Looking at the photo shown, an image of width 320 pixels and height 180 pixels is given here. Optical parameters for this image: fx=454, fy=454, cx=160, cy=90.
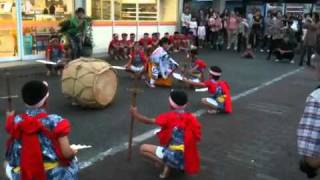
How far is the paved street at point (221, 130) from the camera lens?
5.26m

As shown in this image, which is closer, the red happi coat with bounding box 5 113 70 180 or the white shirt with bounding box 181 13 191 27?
the red happi coat with bounding box 5 113 70 180

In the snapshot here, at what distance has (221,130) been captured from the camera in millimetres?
6977

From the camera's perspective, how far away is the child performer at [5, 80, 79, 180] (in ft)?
11.4

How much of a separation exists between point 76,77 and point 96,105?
1.94 feet

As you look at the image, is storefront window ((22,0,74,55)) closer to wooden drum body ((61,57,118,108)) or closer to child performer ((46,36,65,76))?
child performer ((46,36,65,76))

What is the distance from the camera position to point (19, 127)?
349 cm

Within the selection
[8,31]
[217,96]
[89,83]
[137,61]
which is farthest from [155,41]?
[89,83]

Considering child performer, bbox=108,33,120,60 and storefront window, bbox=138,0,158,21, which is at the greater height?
storefront window, bbox=138,0,158,21

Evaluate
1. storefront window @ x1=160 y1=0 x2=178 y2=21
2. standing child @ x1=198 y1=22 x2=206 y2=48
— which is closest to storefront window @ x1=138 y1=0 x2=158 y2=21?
storefront window @ x1=160 y1=0 x2=178 y2=21

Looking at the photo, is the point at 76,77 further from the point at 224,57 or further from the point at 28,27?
the point at 224,57

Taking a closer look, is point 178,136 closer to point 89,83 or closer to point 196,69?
point 89,83

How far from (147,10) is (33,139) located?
14937 millimetres

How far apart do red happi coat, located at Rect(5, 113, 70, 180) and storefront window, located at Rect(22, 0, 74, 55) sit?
9.92 m

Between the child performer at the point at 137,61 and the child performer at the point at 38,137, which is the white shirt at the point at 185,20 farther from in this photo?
the child performer at the point at 38,137
